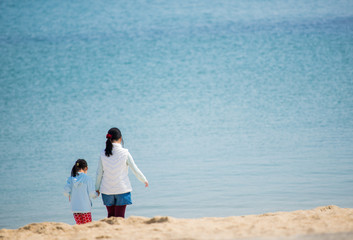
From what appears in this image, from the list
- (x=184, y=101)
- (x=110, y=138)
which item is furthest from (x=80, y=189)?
(x=184, y=101)

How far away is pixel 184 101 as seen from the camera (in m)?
32.4

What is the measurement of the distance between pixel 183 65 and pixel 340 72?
12.6 m

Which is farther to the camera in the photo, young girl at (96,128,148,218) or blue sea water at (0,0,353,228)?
blue sea water at (0,0,353,228)

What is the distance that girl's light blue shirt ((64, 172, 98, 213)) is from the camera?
20.2ft

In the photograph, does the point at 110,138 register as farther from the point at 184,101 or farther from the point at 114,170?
the point at 184,101

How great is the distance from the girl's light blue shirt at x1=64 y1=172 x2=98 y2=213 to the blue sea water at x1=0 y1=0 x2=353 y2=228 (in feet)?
8.17

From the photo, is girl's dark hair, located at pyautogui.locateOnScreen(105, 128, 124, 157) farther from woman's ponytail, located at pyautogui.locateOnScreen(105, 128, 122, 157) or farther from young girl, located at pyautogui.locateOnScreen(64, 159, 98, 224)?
young girl, located at pyautogui.locateOnScreen(64, 159, 98, 224)

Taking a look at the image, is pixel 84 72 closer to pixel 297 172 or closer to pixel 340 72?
pixel 340 72

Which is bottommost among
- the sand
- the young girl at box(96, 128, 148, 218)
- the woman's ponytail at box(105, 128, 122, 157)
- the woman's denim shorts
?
the sand

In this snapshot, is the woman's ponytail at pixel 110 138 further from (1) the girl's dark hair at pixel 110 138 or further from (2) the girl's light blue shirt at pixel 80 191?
(2) the girl's light blue shirt at pixel 80 191

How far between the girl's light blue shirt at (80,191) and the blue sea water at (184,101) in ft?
8.17

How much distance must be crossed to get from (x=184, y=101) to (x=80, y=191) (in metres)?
26.4

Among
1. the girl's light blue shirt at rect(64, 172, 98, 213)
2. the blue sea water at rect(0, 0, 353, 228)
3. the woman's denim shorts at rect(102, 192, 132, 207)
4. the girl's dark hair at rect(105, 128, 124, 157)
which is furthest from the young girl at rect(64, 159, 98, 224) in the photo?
the blue sea water at rect(0, 0, 353, 228)

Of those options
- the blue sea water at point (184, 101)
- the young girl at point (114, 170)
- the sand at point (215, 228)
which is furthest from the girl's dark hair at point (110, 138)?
the blue sea water at point (184, 101)
